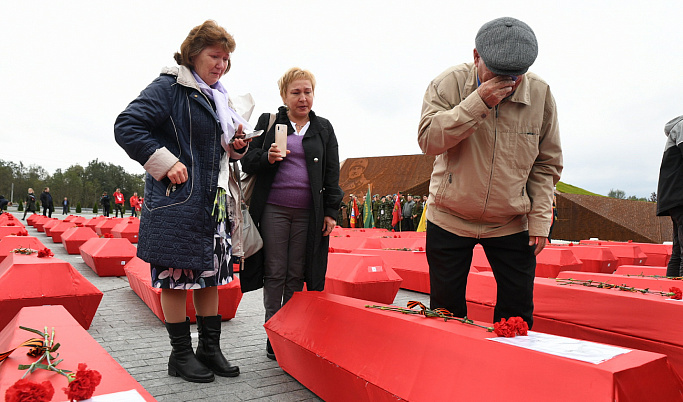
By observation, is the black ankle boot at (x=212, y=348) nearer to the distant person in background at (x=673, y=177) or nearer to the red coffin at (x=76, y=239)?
the distant person in background at (x=673, y=177)

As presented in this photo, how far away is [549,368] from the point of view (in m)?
1.55

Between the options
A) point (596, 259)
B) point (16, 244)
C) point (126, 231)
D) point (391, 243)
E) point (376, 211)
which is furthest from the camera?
point (376, 211)

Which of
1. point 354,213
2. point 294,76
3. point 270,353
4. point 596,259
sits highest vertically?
point 294,76

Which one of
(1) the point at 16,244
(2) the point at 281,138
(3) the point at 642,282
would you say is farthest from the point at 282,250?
(1) the point at 16,244

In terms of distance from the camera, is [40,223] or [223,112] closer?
[223,112]

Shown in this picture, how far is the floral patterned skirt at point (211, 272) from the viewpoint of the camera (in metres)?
2.76

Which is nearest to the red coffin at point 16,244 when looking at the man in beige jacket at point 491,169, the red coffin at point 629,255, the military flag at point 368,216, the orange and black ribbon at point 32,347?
the orange and black ribbon at point 32,347

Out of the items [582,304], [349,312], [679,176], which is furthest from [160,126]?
[679,176]

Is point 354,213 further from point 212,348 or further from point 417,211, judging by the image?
point 212,348

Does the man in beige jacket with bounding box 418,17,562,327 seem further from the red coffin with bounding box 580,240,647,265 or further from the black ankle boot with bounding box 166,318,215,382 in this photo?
the red coffin with bounding box 580,240,647,265

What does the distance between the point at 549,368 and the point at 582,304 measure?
197cm

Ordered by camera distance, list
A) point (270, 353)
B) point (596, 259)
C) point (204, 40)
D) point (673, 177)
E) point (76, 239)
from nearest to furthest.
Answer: point (204, 40), point (270, 353), point (673, 177), point (596, 259), point (76, 239)

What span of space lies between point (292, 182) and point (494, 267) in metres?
1.42

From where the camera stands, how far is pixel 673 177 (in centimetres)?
465
